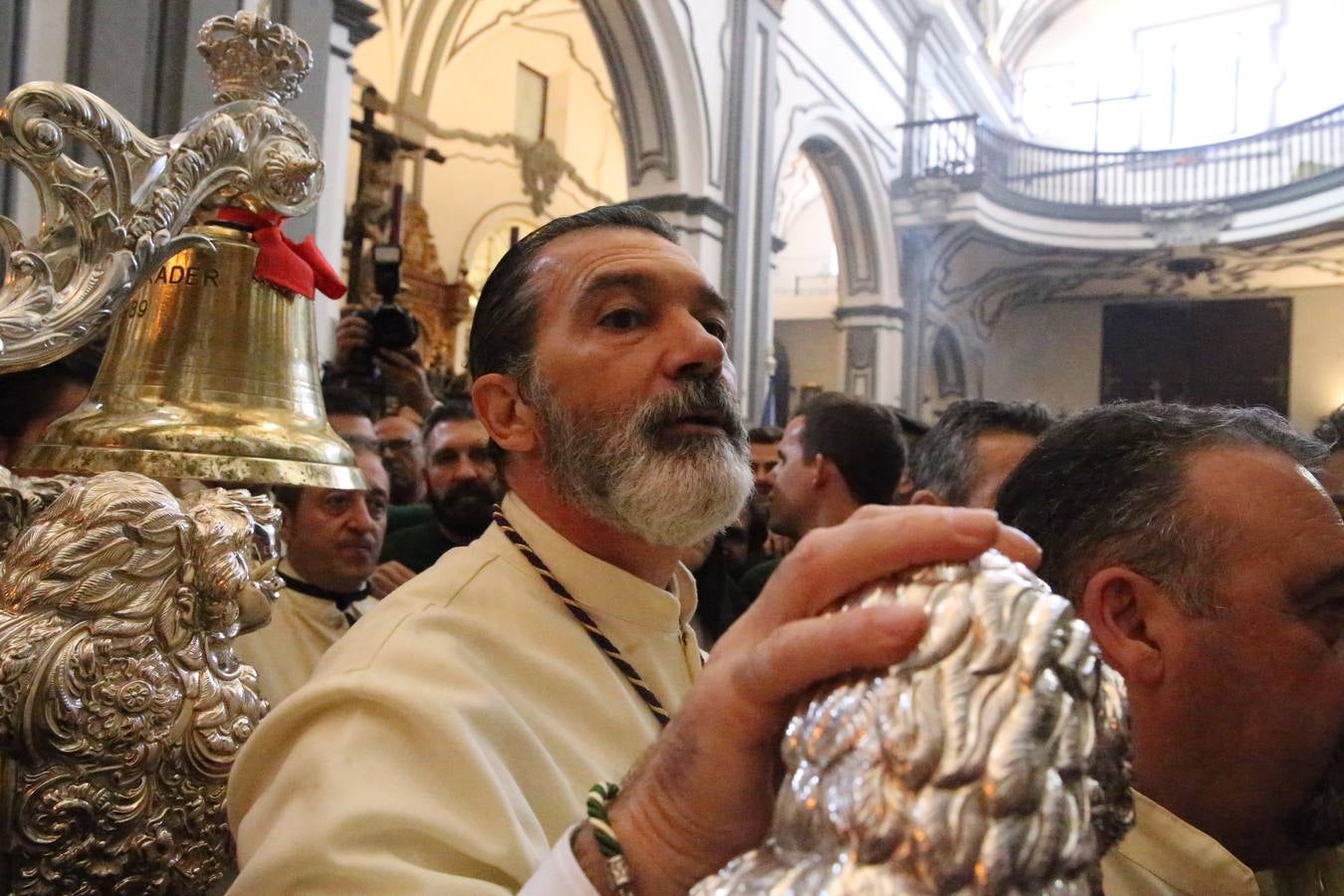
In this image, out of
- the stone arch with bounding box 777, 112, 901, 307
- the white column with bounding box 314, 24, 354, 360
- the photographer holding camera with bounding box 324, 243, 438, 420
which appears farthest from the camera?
the stone arch with bounding box 777, 112, 901, 307

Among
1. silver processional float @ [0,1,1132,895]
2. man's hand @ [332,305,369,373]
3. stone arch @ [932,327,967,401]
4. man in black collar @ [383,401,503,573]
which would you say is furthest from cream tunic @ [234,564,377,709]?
stone arch @ [932,327,967,401]

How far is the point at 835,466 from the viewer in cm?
314


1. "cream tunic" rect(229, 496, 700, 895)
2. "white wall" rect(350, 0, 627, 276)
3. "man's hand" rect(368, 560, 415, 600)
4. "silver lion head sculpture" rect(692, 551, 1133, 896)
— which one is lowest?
"man's hand" rect(368, 560, 415, 600)

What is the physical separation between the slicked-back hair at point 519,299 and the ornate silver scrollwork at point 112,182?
1.00 feet

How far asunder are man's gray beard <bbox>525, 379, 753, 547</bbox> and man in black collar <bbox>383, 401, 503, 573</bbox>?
175 cm

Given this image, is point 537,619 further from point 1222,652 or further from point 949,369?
point 949,369

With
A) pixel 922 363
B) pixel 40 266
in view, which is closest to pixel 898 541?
pixel 40 266

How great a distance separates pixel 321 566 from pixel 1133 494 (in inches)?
84.0

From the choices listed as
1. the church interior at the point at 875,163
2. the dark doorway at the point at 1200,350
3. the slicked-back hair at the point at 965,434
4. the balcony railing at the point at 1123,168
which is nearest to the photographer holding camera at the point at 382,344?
the church interior at the point at 875,163

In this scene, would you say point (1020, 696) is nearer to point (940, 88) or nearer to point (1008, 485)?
point (1008, 485)

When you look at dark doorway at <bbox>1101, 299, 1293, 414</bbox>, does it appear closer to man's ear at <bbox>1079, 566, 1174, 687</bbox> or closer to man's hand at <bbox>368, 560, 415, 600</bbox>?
man's hand at <bbox>368, 560, 415, 600</bbox>

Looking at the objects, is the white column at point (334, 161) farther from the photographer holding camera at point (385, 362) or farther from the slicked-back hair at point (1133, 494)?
the slicked-back hair at point (1133, 494)

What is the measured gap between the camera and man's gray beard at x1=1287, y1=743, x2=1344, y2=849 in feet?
3.49

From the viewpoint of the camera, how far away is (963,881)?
389 mm
